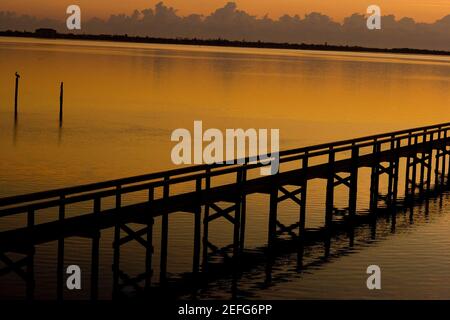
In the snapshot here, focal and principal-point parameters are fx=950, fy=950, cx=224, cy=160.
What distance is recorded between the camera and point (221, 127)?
210ft

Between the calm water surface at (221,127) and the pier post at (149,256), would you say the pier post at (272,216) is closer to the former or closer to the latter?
the calm water surface at (221,127)

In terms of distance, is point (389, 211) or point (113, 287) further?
point (389, 211)

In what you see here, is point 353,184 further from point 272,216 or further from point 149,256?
point 149,256

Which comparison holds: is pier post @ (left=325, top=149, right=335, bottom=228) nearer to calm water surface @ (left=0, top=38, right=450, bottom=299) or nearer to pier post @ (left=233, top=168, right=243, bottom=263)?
calm water surface @ (left=0, top=38, right=450, bottom=299)

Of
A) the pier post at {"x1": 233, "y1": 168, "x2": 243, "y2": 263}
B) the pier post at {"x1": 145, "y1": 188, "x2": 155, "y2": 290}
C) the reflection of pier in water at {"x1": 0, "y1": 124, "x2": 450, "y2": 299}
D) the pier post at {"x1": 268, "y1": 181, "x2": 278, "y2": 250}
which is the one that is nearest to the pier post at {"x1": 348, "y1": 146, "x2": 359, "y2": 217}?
the reflection of pier in water at {"x1": 0, "y1": 124, "x2": 450, "y2": 299}

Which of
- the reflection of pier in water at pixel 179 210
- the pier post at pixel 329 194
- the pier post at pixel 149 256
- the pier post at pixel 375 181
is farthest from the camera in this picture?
the pier post at pixel 375 181

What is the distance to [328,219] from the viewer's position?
2769 centimetres

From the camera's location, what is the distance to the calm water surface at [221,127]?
71.1 ft

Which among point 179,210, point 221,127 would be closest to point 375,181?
point 179,210

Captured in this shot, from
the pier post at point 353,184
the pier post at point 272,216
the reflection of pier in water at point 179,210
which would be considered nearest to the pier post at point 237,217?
the reflection of pier in water at point 179,210

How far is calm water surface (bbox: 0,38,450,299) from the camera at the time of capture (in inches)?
853
